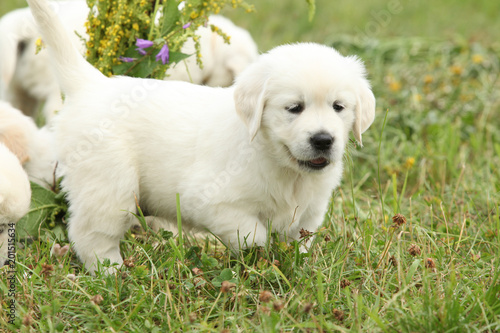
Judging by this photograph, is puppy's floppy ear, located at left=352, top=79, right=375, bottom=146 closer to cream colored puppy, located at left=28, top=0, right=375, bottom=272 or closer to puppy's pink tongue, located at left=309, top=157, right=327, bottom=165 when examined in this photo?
cream colored puppy, located at left=28, top=0, right=375, bottom=272

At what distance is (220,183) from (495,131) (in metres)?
3.09

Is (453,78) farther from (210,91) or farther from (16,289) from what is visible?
(16,289)

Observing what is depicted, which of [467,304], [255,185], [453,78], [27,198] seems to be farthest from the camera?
[453,78]

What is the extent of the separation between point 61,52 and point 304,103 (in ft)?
3.86

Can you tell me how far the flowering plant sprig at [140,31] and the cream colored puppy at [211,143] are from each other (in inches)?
15.5

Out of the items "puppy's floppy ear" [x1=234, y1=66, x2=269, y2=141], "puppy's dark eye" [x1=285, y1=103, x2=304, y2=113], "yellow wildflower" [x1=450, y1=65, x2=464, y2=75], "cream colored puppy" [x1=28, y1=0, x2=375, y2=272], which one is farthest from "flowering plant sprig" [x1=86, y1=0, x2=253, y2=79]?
"yellow wildflower" [x1=450, y1=65, x2=464, y2=75]

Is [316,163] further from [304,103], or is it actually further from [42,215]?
[42,215]

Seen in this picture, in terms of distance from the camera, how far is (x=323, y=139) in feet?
8.16

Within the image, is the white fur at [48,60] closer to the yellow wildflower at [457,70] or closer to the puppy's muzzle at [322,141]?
the puppy's muzzle at [322,141]

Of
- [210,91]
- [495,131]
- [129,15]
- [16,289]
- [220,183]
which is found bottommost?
[495,131]

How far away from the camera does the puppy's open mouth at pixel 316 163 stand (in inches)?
104

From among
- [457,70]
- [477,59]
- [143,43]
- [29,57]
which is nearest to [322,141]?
[143,43]

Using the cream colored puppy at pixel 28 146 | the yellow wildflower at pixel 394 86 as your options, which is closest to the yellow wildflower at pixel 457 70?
the yellow wildflower at pixel 394 86

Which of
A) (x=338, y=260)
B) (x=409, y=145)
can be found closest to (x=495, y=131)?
(x=409, y=145)
